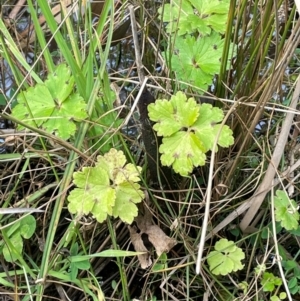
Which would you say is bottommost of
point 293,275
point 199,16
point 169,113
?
point 293,275

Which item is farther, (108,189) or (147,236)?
(147,236)

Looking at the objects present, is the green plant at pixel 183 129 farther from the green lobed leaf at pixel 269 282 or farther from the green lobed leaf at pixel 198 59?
the green lobed leaf at pixel 269 282

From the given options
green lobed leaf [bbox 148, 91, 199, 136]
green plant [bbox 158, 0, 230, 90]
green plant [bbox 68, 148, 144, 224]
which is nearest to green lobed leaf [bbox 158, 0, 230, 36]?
green plant [bbox 158, 0, 230, 90]

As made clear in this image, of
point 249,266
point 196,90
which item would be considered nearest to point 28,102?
point 196,90

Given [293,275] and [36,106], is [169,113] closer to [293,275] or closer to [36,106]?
[36,106]

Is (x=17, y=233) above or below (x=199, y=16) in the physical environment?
below

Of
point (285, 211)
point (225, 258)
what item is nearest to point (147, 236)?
point (225, 258)

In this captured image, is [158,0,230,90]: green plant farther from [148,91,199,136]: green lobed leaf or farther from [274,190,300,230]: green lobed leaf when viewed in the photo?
[274,190,300,230]: green lobed leaf
